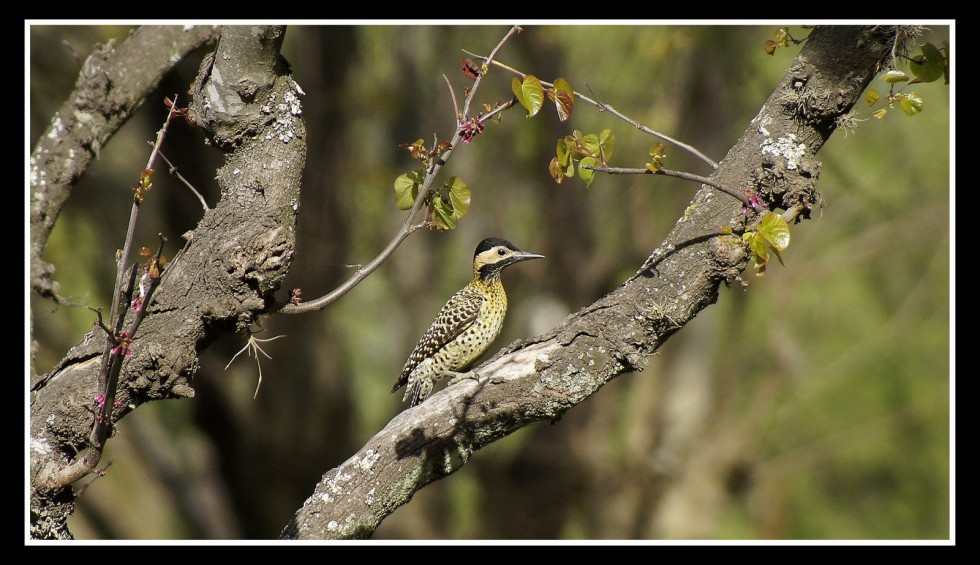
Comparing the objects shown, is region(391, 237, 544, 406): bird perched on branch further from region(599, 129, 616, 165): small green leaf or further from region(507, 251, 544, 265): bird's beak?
region(599, 129, 616, 165): small green leaf

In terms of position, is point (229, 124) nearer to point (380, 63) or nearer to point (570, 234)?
point (570, 234)

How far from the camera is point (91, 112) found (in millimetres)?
4375

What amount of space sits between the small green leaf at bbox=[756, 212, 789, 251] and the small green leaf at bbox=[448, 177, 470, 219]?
3.45 feet

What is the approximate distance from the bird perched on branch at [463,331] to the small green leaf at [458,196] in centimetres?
143

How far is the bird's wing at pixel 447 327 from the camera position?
4.63 m

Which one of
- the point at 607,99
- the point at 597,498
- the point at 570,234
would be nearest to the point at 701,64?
the point at 607,99

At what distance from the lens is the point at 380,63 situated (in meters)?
9.83

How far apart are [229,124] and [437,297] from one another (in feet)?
23.7

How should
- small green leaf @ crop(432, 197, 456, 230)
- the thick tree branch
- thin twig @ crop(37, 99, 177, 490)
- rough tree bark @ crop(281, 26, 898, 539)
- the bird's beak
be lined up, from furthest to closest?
the bird's beak
the thick tree branch
rough tree bark @ crop(281, 26, 898, 539)
small green leaf @ crop(432, 197, 456, 230)
thin twig @ crop(37, 99, 177, 490)

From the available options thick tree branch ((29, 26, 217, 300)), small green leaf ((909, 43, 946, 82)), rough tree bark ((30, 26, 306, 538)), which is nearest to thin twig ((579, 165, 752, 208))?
small green leaf ((909, 43, 946, 82))

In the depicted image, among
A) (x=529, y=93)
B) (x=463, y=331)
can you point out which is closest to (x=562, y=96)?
(x=529, y=93)

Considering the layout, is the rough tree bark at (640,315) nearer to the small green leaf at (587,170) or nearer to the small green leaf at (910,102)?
the small green leaf at (910,102)

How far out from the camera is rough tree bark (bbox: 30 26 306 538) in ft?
9.96

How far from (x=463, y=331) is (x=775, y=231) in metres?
2.14
